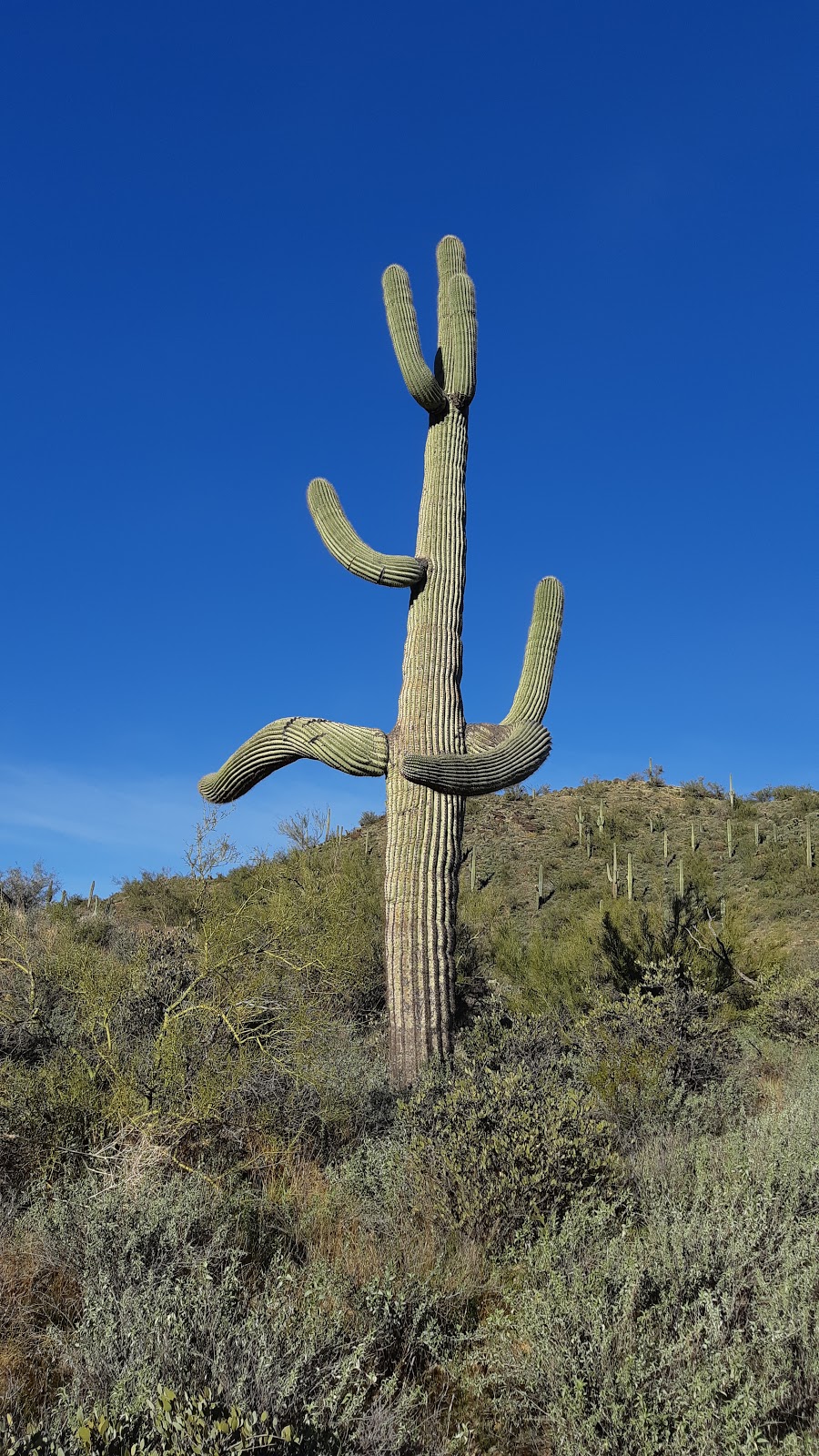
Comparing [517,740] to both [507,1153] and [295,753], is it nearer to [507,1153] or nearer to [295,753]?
[295,753]

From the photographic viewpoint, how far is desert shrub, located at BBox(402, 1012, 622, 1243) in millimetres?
4621

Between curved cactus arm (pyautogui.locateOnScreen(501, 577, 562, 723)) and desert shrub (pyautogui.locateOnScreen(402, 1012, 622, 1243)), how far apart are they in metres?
3.87

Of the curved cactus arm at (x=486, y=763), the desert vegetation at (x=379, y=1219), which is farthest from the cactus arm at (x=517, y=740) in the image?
the desert vegetation at (x=379, y=1219)

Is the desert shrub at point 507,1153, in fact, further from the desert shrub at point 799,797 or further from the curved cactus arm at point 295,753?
the desert shrub at point 799,797

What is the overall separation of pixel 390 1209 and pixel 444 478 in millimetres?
6832

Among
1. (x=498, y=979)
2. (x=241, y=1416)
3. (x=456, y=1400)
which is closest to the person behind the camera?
(x=241, y=1416)

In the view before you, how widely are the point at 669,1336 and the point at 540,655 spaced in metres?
6.56

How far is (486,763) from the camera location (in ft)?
26.6

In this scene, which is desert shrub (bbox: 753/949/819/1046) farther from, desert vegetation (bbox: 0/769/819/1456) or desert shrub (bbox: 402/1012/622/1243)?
desert shrub (bbox: 402/1012/622/1243)

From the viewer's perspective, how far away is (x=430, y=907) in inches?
316

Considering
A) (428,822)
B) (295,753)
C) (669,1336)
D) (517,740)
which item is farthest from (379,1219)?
(295,753)

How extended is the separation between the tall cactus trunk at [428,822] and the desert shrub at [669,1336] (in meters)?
3.45

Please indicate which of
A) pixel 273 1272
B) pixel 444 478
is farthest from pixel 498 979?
pixel 273 1272

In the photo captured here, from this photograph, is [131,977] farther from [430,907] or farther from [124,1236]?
[124,1236]
